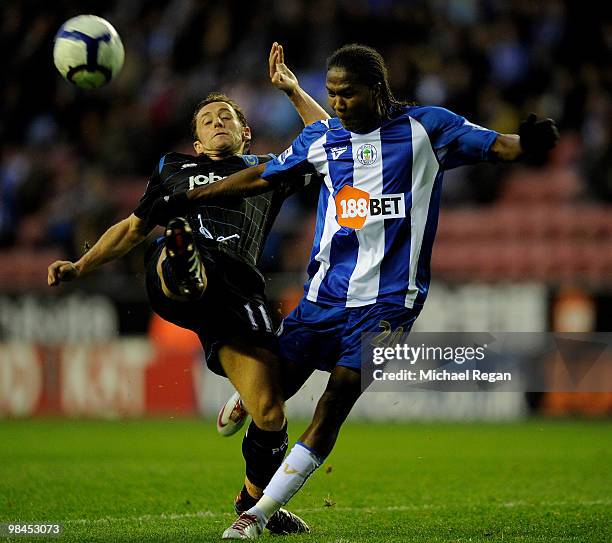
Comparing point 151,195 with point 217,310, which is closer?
point 217,310

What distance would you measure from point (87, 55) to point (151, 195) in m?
1.00

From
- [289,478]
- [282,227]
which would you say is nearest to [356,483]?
[289,478]

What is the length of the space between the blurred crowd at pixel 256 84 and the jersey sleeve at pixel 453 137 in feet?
25.9

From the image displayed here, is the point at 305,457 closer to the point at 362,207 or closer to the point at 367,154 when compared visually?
the point at 362,207

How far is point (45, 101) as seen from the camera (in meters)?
17.7

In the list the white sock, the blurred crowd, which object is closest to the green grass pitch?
the white sock

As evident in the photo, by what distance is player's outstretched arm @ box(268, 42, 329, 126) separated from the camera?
20.0 feet

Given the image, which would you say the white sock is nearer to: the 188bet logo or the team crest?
the 188bet logo

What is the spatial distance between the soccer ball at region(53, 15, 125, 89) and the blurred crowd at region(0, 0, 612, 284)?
6.64 meters

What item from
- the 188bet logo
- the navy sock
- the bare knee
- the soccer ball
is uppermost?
the soccer ball

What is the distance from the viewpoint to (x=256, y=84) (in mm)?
15742

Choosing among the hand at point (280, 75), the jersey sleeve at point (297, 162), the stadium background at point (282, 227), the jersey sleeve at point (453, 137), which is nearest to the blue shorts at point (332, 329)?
the jersey sleeve at point (297, 162)

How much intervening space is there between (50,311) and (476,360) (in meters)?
5.75

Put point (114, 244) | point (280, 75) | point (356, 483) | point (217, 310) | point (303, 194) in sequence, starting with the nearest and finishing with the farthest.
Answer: point (217, 310) < point (114, 244) < point (280, 75) < point (356, 483) < point (303, 194)
